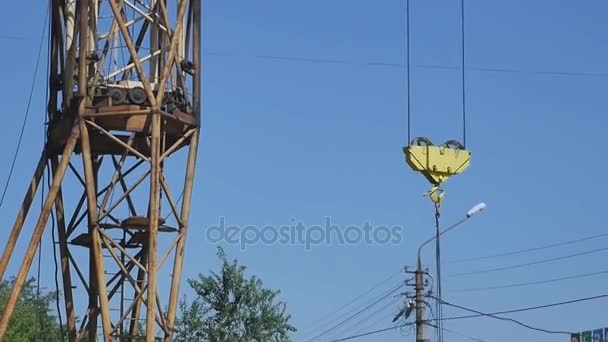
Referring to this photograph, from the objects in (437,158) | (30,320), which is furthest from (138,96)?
(30,320)

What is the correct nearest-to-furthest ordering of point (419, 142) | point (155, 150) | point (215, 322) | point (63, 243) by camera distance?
point (419, 142), point (155, 150), point (63, 243), point (215, 322)

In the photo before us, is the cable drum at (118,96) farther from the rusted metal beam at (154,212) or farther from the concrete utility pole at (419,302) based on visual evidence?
the concrete utility pole at (419,302)

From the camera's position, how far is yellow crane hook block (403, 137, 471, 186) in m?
22.3

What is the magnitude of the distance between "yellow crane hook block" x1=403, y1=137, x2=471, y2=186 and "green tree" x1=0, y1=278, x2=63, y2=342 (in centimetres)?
3020

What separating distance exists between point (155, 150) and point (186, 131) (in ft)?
5.09

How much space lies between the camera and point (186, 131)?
27766 mm

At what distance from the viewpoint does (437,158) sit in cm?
2250

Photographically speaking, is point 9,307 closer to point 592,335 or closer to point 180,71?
point 180,71

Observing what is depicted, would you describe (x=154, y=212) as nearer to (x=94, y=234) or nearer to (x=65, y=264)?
(x=94, y=234)

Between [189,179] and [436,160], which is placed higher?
[189,179]

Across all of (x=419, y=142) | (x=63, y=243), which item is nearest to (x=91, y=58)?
(x=63, y=243)

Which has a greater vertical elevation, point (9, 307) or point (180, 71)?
point (180, 71)

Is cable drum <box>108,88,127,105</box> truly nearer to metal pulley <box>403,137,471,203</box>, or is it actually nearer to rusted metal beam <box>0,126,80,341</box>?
rusted metal beam <box>0,126,80,341</box>

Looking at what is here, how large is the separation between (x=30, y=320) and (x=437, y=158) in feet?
121
